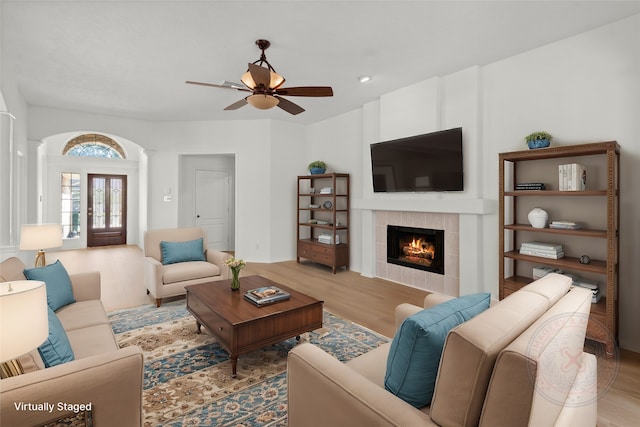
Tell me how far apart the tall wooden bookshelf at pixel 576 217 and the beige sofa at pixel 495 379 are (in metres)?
1.62

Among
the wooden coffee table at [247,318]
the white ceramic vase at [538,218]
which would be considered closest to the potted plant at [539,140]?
the white ceramic vase at [538,218]

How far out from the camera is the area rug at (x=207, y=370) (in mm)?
1944

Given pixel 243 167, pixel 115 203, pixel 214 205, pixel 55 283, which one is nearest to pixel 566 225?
pixel 55 283

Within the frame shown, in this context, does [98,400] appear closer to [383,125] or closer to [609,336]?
[609,336]

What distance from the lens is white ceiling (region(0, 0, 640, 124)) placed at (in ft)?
8.90

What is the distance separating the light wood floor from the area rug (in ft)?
1.29

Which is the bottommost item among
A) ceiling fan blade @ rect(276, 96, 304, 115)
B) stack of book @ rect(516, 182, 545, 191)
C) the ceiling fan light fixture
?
stack of book @ rect(516, 182, 545, 191)

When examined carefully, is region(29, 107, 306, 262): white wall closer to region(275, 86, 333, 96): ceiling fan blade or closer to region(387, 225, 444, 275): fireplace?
region(387, 225, 444, 275): fireplace

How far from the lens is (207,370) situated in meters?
2.43

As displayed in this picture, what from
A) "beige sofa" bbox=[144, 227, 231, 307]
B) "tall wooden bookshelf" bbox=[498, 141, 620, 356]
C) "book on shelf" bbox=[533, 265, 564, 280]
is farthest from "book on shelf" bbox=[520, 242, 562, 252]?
"beige sofa" bbox=[144, 227, 231, 307]

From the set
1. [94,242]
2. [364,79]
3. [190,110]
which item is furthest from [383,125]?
[94,242]

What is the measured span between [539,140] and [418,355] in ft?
9.71

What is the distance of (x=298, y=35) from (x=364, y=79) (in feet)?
4.46

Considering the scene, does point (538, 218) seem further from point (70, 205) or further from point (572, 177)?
point (70, 205)
